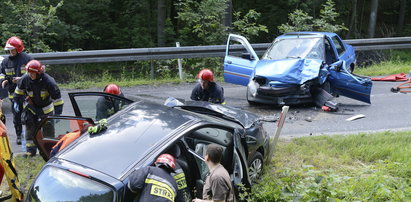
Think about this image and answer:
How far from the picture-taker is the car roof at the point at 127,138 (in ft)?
13.5

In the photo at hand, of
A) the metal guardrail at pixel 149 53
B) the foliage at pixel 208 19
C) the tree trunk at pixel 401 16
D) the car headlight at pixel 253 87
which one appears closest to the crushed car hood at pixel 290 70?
the car headlight at pixel 253 87

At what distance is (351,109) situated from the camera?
33.0ft

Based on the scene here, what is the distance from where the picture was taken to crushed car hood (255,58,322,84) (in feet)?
31.8

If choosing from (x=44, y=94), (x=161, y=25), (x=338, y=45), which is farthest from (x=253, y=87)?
(x=161, y=25)

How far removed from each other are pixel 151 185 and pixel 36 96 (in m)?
3.73

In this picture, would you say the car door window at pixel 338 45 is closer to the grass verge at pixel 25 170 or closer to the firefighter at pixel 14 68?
the firefighter at pixel 14 68

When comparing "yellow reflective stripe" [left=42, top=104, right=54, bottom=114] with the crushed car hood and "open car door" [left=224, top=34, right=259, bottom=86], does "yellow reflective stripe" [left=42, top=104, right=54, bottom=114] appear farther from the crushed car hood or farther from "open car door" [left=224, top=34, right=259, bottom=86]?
"open car door" [left=224, top=34, right=259, bottom=86]

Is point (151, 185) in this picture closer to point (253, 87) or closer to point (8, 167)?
point (8, 167)

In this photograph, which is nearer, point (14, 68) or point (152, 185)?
point (152, 185)

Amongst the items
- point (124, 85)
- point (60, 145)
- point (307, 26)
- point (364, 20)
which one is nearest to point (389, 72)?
point (307, 26)

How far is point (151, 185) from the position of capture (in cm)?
387

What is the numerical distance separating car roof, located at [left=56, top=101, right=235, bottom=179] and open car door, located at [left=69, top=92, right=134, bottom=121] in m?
0.85

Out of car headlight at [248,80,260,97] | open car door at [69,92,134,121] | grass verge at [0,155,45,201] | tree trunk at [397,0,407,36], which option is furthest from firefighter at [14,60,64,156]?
tree trunk at [397,0,407,36]

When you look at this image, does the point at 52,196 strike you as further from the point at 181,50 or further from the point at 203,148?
the point at 181,50
